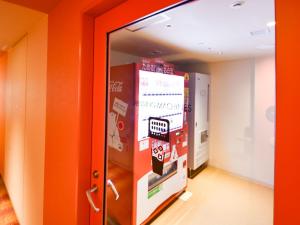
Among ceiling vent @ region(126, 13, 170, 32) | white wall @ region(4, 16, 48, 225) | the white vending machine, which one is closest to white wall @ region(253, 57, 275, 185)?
the white vending machine

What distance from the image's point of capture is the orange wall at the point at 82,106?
448 millimetres

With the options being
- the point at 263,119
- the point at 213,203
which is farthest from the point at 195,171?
the point at 263,119

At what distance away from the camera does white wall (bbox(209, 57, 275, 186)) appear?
0.65 metres

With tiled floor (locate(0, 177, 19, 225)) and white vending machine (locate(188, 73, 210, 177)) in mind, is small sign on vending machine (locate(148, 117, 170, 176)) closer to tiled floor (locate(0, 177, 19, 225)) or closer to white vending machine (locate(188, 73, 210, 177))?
white vending machine (locate(188, 73, 210, 177))

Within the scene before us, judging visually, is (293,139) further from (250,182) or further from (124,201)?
(124,201)

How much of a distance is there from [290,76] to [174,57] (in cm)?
81

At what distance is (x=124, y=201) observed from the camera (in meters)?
1.47

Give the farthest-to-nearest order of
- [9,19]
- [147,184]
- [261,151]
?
[9,19], [147,184], [261,151]

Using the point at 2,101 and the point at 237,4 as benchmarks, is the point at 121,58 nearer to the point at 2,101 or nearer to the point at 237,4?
the point at 237,4

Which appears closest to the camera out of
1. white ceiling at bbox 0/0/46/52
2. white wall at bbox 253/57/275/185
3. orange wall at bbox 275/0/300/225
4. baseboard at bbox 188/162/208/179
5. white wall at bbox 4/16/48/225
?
orange wall at bbox 275/0/300/225

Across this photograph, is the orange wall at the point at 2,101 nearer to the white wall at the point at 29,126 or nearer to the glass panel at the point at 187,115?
the white wall at the point at 29,126

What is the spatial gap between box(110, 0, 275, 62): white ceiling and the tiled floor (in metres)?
2.76

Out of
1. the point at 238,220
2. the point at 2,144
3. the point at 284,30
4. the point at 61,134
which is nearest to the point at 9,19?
the point at 61,134

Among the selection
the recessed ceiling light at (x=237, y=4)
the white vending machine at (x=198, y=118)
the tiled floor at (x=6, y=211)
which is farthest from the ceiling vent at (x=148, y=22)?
the tiled floor at (x=6, y=211)
